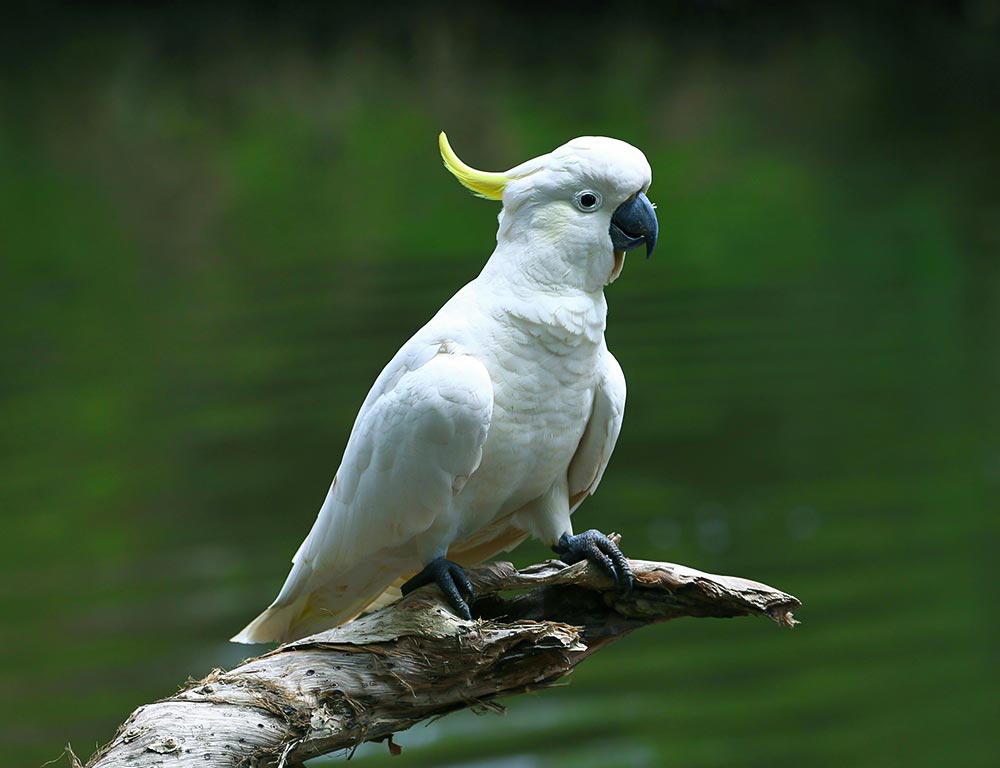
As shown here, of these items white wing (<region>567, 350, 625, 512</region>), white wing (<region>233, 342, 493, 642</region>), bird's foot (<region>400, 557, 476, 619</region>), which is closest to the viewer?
white wing (<region>233, 342, 493, 642</region>)

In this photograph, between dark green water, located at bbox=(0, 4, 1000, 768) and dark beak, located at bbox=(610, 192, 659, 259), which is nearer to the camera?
dark beak, located at bbox=(610, 192, 659, 259)

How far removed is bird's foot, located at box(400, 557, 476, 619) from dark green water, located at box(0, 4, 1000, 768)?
9.20 ft

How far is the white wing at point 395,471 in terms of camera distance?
2.99m

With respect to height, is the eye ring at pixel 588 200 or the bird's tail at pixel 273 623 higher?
the eye ring at pixel 588 200

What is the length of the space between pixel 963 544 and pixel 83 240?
29.0 feet

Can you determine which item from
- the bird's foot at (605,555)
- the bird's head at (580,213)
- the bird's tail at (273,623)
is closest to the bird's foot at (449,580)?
the bird's foot at (605,555)

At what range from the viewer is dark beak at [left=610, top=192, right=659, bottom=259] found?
10.00 ft

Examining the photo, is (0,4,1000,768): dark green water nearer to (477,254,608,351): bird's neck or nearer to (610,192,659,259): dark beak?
(477,254,608,351): bird's neck

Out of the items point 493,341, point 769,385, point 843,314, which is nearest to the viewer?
point 493,341

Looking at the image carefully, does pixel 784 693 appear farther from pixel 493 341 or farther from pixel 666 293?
pixel 666 293

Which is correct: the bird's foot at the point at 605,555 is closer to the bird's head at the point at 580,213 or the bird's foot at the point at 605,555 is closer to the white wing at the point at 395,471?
the white wing at the point at 395,471

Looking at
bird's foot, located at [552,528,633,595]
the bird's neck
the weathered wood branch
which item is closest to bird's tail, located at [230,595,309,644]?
the weathered wood branch

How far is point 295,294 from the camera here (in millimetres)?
11383

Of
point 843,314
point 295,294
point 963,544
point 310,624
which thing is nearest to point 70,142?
point 295,294
